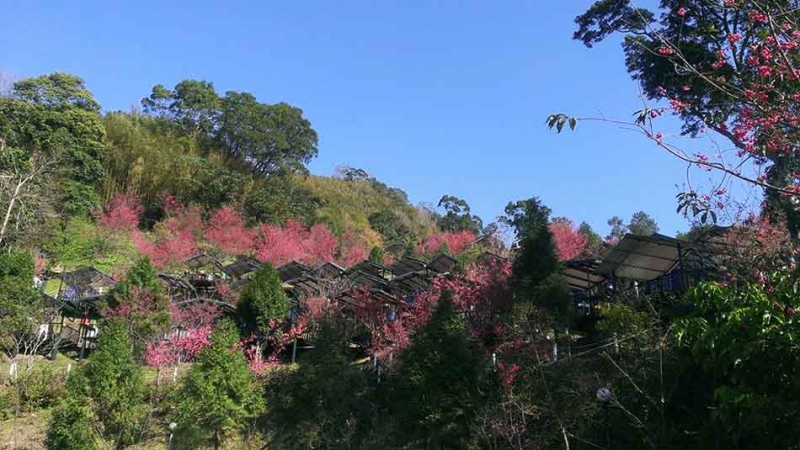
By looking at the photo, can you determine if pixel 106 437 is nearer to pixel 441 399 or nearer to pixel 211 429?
pixel 211 429

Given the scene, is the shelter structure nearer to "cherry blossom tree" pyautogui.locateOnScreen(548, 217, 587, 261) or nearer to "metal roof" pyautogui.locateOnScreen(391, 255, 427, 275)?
"metal roof" pyautogui.locateOnScreen(391, 255, 427, 275)

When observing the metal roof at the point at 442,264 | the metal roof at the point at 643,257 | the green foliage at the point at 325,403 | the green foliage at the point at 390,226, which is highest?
the green foliage at the point at 390,226

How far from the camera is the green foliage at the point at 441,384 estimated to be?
9188 millimetres

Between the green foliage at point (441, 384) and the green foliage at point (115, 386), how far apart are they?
209 inches

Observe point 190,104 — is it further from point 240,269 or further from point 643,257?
point 643,257

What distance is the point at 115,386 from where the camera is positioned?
11180mm

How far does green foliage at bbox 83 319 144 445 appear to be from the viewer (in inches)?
433

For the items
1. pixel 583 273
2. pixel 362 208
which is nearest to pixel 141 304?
pixel 583 273

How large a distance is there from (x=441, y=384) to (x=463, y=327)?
3.49 ft

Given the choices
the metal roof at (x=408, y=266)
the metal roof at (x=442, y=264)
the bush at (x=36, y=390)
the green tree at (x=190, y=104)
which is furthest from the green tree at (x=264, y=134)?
the bush at (x=36, y=390)

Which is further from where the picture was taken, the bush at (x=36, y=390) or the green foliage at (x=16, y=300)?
the green foliage at (x=16, y=300)

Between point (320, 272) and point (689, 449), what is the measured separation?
47.5 feet

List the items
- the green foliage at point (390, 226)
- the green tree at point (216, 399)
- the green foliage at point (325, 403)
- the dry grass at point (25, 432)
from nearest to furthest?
the green foliage at point (325, 403) → the green tree at point (216, 399) → the dry grass at point (25, 432) → the green foliage at point (390, 226)

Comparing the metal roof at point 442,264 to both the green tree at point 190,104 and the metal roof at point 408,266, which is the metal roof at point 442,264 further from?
the green tree at point 190,104
